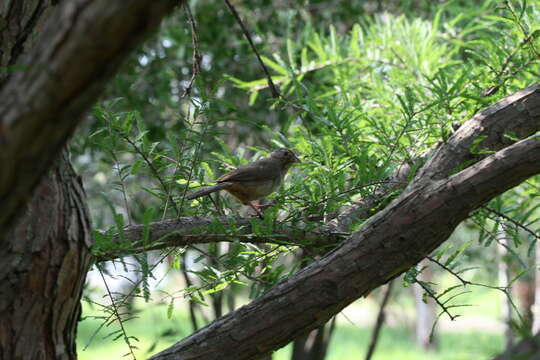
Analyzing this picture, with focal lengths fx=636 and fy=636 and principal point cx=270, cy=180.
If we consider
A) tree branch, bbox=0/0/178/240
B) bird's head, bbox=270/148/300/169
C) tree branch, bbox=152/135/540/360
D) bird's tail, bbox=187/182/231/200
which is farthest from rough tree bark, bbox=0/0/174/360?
bird's head, bbox=270/148/300/169

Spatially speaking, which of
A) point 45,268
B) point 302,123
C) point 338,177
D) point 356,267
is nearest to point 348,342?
point 302,123

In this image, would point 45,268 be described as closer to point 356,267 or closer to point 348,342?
point 356,267

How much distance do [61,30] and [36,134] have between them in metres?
0.21

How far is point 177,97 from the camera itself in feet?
18.4

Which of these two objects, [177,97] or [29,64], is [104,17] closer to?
[29,64]

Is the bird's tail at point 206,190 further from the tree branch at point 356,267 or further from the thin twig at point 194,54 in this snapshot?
the tree branch at point 356,267

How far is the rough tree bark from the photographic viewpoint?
4.02ft

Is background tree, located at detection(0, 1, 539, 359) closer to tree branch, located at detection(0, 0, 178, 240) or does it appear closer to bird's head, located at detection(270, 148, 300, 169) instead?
tree branch, located at detection(0, 0, 178, 240)

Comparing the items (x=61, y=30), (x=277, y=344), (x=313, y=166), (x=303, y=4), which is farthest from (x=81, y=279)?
(x=303, y=4)

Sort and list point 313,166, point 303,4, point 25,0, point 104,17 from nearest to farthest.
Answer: point 104,17 → point 25,0 → point 313,166 → point 303,4

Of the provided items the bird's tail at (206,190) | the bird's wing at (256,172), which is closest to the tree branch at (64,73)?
the bird's tail at (206,190)

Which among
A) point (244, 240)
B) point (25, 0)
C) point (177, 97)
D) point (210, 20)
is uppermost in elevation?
point (210, 20)

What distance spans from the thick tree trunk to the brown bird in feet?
5.88

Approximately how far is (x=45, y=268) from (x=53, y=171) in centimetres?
28
